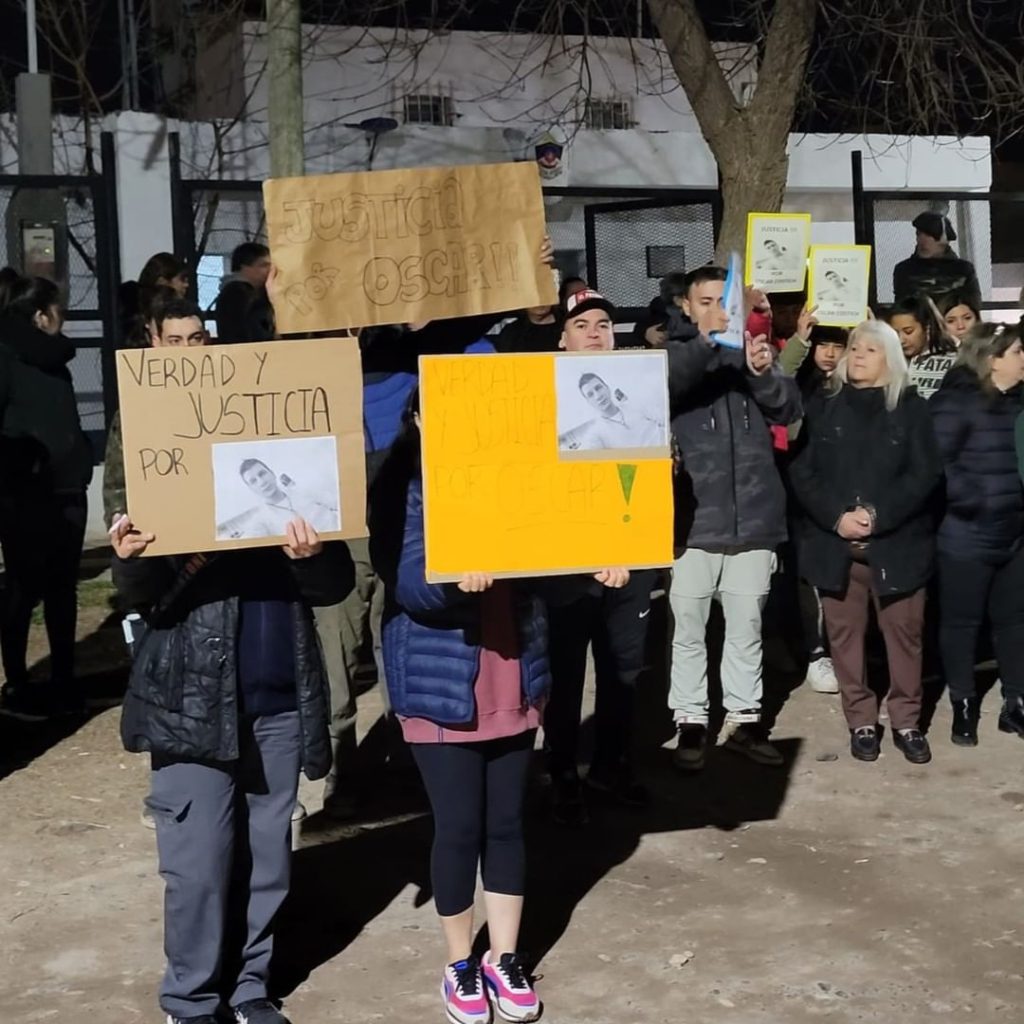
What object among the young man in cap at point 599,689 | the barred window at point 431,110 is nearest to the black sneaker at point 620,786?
the young man in cap at point 599,689

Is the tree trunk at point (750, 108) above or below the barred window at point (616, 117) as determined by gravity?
below

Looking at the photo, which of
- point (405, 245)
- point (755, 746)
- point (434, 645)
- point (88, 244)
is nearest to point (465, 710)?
point (434, 645)

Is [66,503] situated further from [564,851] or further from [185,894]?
[185,894]

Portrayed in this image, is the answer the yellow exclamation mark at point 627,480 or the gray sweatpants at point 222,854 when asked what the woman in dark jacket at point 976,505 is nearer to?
the yellow exclamation mark at point 627,480

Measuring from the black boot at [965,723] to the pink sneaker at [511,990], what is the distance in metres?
3.01

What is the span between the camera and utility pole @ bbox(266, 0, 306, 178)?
10.8m

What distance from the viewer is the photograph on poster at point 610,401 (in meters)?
4.05

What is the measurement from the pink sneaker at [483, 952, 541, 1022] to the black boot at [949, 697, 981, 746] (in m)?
3.01

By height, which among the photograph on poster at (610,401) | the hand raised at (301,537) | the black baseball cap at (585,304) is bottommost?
the hand raised at (301,537)

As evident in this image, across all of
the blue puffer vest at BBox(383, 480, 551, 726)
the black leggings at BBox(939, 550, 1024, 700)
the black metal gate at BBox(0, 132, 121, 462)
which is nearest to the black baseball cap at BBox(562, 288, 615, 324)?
the blue puffer vest at BBox(383, 480, 551, 726)

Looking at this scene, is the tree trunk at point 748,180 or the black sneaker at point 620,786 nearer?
the black sneaker at point 620,786

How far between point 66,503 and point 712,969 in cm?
384

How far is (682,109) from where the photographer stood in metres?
24.3

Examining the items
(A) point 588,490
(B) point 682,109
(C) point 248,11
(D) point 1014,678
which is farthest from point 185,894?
(B) point 682,109
